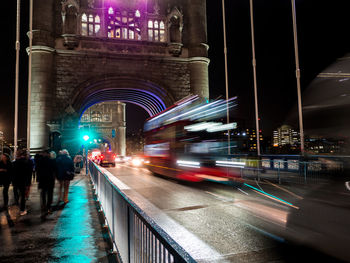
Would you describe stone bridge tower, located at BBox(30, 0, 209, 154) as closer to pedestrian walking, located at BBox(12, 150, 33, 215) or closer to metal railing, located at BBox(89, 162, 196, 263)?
pedestrian walking, located at BBox(12, 150, 33, 215)

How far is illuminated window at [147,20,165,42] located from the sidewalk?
76.5 ft

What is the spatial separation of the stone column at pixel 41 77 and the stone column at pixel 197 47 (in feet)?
42.0

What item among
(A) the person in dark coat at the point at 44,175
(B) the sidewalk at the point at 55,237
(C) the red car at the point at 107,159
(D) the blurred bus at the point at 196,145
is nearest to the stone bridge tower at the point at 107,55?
(C) the red car at the point at 107,159

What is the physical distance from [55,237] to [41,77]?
876 inches

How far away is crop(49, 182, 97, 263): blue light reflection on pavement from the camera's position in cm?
426

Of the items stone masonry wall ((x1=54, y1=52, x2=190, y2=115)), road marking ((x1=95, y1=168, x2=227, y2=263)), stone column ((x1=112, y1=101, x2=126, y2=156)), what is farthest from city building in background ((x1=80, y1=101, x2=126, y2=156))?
road marking ((x1=95, y1=168, x2=227, y2=263))

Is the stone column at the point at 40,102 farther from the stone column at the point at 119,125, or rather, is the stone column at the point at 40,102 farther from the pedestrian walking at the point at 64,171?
the stone column at the point at 119,125

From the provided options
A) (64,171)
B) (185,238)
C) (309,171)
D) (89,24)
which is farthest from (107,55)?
(185,238)

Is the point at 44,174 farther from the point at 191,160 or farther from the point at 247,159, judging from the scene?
the point at 247,159

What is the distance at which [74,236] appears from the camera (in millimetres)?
5246

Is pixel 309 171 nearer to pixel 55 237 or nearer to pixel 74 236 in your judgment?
pixel 74 236

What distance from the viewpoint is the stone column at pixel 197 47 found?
28.0 meters

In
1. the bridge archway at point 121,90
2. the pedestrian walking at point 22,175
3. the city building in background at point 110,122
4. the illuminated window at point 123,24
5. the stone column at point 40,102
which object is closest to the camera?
the pedestrian walking at point 22,175

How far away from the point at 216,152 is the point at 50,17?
2112cm
